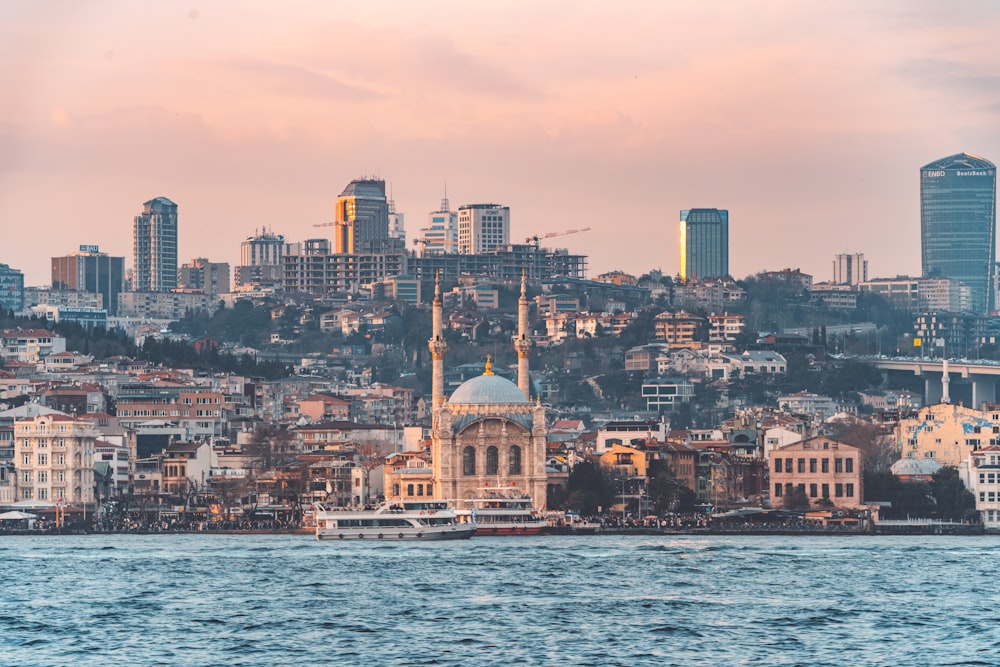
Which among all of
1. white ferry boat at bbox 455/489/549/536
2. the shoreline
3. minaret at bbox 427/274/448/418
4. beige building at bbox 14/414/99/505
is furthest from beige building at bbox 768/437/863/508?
beige building at bbox 14/414/99/505

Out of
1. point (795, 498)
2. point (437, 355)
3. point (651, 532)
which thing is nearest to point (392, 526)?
point (651, 532)

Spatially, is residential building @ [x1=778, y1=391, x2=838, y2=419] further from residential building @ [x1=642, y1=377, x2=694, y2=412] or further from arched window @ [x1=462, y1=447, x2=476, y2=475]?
arched window @ [x1=462, y1=447, x2=476, y2=475]

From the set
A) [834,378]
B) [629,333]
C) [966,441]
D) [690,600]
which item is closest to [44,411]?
[966,441]

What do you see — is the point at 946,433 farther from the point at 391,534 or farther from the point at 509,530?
the point at 391,534

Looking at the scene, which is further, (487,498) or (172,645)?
(487,498)

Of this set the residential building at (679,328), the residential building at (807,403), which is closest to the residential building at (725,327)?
the residential building at (679,328)

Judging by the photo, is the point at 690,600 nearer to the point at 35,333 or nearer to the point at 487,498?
the point at 487,498

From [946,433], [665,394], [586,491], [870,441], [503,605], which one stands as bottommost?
[503,605]
